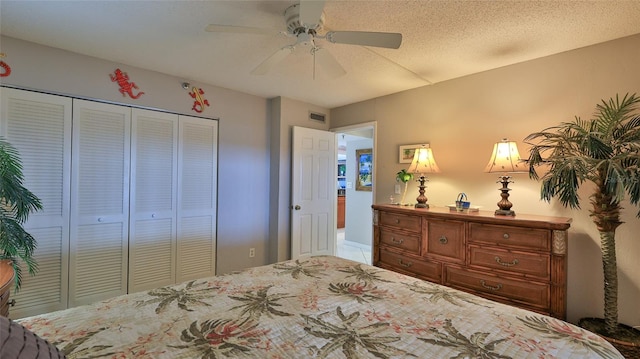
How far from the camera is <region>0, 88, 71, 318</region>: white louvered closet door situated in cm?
236

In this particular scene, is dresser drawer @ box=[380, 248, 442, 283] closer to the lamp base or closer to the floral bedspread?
the lamp base

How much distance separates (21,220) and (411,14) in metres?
3.02

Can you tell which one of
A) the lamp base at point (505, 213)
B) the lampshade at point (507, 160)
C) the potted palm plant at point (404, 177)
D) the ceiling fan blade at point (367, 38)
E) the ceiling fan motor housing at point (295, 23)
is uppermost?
the ceiling fan motor housing at point (295, 23)

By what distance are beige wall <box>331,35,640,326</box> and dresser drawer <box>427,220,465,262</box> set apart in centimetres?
63

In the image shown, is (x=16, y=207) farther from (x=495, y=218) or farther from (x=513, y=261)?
(x=513, y=261)

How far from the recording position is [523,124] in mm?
2633

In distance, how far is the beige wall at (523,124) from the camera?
2184 millimetres

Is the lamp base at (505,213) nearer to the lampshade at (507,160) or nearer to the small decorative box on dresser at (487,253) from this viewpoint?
the small decorative box on dresser at (487,253)

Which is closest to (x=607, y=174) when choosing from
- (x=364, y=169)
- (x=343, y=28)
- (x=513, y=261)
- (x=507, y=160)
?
→ (x=507, y=160)

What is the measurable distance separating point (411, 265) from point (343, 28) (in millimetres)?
2164

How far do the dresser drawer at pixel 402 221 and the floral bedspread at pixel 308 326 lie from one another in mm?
1211

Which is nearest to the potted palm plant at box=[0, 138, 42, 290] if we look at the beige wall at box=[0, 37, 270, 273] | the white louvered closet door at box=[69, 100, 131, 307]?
the white louvered closet door at box=[69, 100, 131, 307]

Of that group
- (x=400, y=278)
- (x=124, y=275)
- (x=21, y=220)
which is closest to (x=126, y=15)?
(x=21, y=220)

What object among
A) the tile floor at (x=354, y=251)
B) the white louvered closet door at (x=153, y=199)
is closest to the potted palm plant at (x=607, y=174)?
the tile floor at (x=354, y=251)
